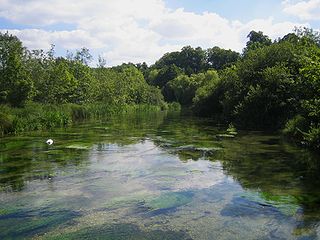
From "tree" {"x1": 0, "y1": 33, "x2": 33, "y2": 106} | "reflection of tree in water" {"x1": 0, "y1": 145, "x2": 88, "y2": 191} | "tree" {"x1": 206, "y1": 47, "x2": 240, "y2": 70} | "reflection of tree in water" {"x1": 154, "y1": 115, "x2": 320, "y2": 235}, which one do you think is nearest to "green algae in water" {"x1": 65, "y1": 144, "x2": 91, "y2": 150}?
"reflection of tree in water" {"x1": 0, "y1": 145, "x2": 88, "y2": 191}

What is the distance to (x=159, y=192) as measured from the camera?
12.1 metres

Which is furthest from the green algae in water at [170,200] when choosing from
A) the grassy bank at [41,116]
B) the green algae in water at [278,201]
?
the grassy bank at [41,116]

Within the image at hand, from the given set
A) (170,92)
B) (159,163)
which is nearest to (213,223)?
(159,163)

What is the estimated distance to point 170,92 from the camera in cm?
10819

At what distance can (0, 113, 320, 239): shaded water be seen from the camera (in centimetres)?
Answer: 881

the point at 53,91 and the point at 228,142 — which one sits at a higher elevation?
the point at 53,91

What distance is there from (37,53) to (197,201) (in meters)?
37.2

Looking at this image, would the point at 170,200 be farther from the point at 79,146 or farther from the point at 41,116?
the point at 41,116

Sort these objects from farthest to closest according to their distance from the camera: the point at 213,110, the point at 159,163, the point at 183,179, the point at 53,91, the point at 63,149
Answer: the point at 213,110 → the point at 53,91 → the point at 63,149 → the point at 159,163 → the point at 183,179

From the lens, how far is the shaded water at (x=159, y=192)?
28.9 ft

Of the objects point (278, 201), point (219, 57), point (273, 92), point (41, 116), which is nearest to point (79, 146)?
point (41, 116)

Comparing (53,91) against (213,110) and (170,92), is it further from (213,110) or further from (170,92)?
(170,92)

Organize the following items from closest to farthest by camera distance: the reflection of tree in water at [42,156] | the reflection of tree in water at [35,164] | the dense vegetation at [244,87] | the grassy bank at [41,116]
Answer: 1. the reflection of tree in water at [35,164]
2. the reflection of tree in water at [42,156]
3. the dense vegetation at [244,87]
4. the grassy bank at [41,116]

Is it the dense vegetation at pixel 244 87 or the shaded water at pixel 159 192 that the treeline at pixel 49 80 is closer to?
the dense vegetation at pixel 244 87
